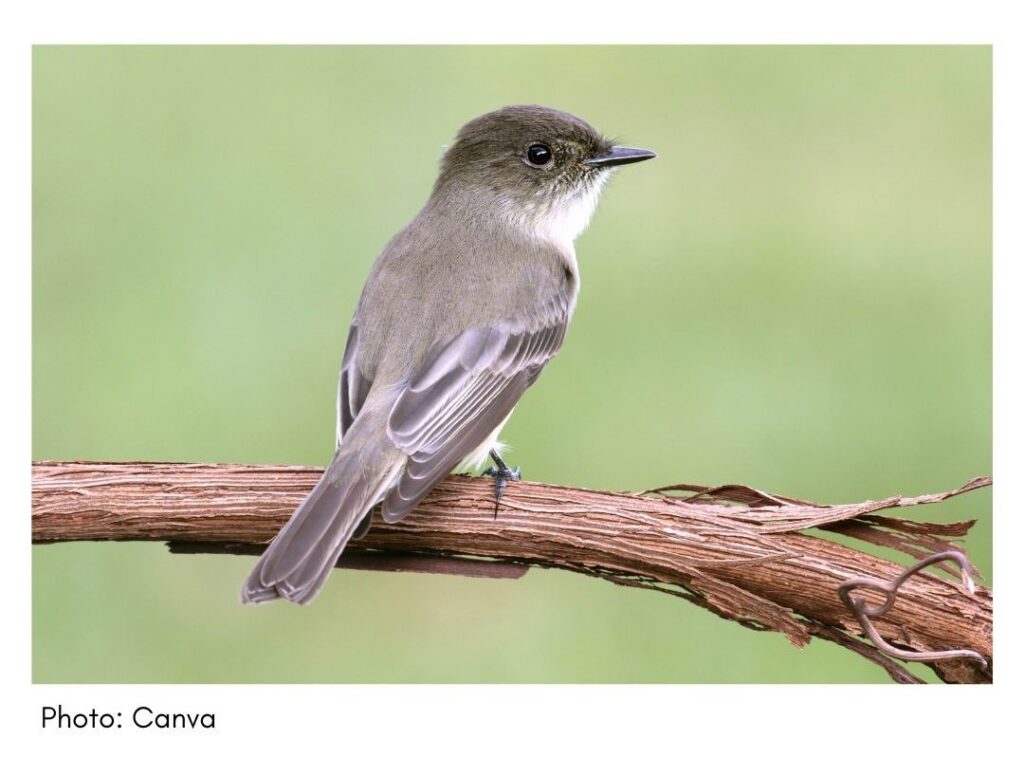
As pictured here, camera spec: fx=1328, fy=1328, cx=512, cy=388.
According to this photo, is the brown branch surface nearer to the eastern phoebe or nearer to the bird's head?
the eastern phoebe

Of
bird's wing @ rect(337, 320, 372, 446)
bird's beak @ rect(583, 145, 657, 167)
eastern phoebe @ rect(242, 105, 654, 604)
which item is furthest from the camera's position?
bird's beak @ rect(583, 145, 657, 167)

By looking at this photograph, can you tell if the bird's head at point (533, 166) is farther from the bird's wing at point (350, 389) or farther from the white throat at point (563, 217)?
the bird's wing at point (350, 389)

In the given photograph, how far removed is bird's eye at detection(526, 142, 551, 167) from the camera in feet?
15.8

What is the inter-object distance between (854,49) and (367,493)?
314 centimetres

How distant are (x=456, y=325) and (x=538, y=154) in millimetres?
953

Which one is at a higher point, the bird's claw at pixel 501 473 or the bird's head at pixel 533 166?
the bird's head at pixel 533 166

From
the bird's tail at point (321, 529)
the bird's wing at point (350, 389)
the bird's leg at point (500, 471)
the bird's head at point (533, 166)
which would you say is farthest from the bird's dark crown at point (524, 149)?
the bird's tail at point (321, 529)

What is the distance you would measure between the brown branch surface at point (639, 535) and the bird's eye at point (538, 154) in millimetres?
1647

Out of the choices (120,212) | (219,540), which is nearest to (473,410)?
(219,540)

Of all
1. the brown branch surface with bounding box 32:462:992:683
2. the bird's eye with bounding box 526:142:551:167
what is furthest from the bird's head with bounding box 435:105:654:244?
the brown branch surface with bounding box 32:462:992:683

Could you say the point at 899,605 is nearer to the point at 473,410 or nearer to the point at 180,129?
the point at 473,410

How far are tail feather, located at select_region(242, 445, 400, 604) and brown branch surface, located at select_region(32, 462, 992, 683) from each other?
0.12 m

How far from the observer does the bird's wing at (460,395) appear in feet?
Answer: 12.1

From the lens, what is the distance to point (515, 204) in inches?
190
